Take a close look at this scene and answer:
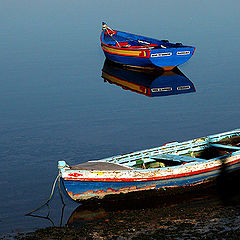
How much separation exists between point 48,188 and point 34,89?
51.2 ft

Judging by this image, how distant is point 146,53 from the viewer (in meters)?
37.0

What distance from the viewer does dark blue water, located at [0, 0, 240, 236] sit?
21.5m

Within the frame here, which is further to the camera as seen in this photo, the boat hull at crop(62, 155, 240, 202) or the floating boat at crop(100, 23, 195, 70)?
the floating boat at crop(100, 23, 195, 70)

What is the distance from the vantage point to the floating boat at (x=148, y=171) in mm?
17844

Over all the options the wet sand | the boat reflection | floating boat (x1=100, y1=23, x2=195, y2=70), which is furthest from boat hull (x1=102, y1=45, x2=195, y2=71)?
the wet sand

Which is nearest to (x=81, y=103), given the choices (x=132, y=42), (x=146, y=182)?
(x=132, y=42)

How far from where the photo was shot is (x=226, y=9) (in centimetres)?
6744

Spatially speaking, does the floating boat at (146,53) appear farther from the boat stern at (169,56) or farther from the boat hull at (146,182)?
the boat hull at (146,182)

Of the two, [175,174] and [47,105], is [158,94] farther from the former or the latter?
[175,174]

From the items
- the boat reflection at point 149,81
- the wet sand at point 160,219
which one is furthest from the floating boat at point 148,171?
the boat reflection at point 149,81

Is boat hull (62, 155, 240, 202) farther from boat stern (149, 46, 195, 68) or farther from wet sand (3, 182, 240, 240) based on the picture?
boat stern (149, 46, 195, 68)

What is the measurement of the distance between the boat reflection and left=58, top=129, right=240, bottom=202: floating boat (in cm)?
1264

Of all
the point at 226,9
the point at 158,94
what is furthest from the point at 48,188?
the point at 226,9

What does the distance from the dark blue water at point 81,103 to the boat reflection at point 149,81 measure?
0.61 m
